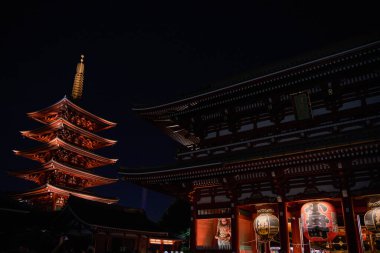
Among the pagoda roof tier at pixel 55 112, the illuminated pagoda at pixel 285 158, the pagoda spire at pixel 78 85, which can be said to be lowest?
the illuminated pagoda at pixel 285 158

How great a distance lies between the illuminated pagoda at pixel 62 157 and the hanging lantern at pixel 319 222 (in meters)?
26.1

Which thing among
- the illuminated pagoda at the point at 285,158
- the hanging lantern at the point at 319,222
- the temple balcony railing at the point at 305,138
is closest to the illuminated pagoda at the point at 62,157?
the illuminated pagoda at the point at 285,158

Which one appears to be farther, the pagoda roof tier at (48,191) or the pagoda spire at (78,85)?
the pagoda spire at (78,85)

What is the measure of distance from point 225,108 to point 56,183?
24.0 m

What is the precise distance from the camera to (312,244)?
13.2 meters

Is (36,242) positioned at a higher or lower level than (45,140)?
lower

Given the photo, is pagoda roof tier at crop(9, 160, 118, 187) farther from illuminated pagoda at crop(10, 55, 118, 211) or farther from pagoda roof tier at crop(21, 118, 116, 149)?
pagoda roof tier at crop(21, 118, 116, 149)

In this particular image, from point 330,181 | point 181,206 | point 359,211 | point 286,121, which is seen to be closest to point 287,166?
point 330,181

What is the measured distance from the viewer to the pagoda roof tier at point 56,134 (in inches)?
1356

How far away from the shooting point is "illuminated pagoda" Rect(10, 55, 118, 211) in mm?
32125

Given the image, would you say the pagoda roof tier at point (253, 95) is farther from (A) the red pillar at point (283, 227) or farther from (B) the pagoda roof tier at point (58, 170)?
(B) the pagoda roof tier at point (58, 170)

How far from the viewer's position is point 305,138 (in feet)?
42.4

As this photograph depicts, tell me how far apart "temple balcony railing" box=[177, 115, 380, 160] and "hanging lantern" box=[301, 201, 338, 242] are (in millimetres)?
2549

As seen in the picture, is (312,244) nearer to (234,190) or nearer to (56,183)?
(234,190)
